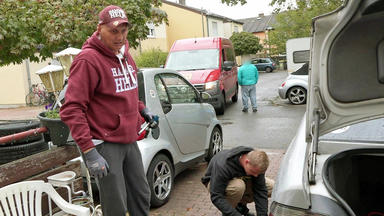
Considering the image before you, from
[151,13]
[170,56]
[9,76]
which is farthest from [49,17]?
[9,76]

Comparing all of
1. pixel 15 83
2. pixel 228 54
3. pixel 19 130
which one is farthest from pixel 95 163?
pixel 15 83

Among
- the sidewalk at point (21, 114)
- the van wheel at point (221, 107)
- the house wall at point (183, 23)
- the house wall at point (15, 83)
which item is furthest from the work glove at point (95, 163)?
the house wall at point (183, 23)

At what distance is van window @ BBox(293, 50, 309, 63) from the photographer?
14.9 m

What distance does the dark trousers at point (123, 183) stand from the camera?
2.66 m

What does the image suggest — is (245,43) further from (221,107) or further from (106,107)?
(106,107)

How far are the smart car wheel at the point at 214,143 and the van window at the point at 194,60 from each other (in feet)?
17.6

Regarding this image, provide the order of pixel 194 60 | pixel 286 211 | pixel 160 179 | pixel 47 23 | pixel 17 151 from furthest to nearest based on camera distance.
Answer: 1. pixel 194 60
2. pixel 47 23
3. pixel 160 179
4. pixel 17 151
5. pixel 286 211

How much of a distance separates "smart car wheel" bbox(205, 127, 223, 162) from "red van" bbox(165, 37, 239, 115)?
437 cm

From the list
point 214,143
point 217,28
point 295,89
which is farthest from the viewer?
point 217,28

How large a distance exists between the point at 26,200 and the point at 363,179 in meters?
2.59

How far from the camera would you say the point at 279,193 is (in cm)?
192

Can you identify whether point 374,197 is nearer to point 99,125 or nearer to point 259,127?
point 99,125

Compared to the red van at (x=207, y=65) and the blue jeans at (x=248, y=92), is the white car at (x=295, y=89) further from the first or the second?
the red van at (x=207, y=65)

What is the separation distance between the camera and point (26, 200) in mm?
2857
